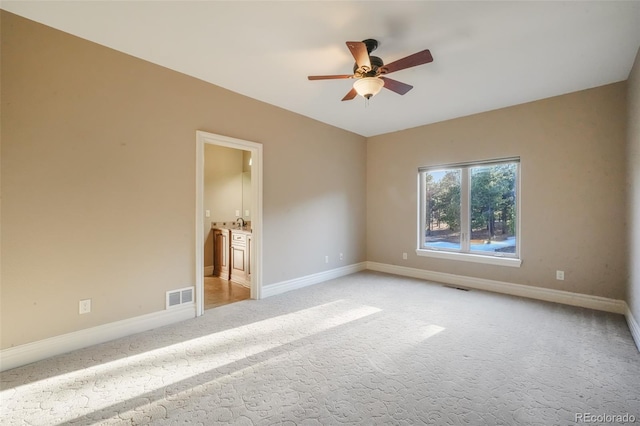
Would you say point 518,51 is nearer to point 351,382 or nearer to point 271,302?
point 351,382

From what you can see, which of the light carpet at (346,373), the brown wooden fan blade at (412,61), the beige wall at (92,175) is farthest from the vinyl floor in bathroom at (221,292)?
the brown wooden fan blade at (412,61)

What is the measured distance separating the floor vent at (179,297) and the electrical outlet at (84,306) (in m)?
0.70

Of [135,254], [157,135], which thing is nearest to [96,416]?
[135,254]

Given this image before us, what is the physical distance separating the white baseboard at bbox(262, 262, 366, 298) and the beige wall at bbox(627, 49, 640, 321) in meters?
3.70

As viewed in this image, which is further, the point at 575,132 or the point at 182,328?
the point at 575,132

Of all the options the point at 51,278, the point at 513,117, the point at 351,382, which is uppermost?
the point at 513,117

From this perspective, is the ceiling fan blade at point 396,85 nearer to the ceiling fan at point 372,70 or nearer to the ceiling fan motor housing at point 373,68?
the ceiling fan at point 372,70

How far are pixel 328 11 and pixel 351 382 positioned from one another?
9.43 ft

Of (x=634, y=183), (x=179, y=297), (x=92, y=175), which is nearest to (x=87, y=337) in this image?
(x=179, y=297)

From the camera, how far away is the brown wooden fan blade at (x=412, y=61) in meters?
2.24

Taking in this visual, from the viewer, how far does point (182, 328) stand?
3.01 metres

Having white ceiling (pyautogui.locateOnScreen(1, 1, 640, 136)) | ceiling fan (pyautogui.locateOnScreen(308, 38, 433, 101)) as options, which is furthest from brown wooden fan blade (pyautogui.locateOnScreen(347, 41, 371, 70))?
white ceiling (pyautogui.locateOnScreen(1, 1, 640, 136))

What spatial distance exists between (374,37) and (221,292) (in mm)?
3913

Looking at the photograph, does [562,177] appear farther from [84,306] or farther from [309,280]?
[84,306]
